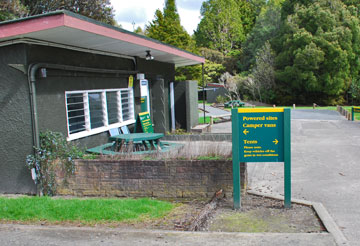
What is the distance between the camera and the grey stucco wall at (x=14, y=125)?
7387mm

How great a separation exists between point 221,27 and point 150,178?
67109 mm

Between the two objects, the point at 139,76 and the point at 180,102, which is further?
the point at 180,102

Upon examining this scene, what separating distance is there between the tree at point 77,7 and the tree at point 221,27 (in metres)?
39.4

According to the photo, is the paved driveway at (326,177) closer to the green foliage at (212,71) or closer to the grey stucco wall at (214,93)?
the grey stucco wall at (214,93)

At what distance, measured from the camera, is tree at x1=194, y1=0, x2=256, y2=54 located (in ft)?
229

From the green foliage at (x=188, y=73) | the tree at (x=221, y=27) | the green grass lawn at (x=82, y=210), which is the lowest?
the green grass lawn at (x=82, y=210)

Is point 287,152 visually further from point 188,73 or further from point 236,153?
point 188,73

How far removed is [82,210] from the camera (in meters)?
5.99

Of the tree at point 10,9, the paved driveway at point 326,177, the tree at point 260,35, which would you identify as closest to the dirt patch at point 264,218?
the paved driveway at point 326,177

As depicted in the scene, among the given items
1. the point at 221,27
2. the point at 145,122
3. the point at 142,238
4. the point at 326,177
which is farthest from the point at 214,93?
the point at 142,238

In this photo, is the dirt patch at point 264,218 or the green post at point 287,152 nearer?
the dirt patch at point 264,218

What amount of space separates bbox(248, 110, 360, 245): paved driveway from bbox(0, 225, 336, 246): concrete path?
712mm

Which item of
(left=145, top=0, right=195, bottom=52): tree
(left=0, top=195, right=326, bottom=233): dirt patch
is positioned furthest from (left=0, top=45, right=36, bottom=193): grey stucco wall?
(left=145, top=0, right=195, bottom=52): tree

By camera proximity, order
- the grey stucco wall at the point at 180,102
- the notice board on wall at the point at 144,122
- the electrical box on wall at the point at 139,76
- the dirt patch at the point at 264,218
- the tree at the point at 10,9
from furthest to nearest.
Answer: the tree at the point at 10,9
the grey stucco wall at the point at 180,102
the electrical box on wall at the point at 139,76
the notice board on wall at the point at 144,122
the dirt patch at the point at 264,218
